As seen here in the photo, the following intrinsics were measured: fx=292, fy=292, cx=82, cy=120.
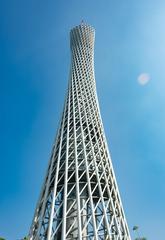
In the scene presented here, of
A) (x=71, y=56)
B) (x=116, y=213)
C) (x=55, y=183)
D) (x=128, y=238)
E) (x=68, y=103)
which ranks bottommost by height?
(x=128, y=238)

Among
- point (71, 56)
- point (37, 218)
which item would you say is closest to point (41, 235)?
point (37, 218)

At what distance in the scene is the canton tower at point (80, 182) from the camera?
1865 cm

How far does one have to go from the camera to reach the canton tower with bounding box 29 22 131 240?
18655 millimetres

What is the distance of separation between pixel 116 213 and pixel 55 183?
4994 millimetres

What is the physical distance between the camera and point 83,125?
25938mm

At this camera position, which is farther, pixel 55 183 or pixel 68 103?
pixel 68 103

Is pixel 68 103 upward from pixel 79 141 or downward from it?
upward

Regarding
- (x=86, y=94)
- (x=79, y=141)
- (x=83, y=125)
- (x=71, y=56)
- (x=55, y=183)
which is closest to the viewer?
(x=55, y=183)

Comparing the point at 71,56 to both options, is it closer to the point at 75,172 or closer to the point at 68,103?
the point at 68,103

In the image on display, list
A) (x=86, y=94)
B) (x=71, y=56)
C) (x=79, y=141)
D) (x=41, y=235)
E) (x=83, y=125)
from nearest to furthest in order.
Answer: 1. (x=41, y=235)
2. (x=79, y=141)
3. (x=83, y=125)
4. (x=86, y=94)
5. (x=71, y=56)

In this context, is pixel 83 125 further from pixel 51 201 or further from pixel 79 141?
pixel 51 201

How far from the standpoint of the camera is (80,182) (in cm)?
2112

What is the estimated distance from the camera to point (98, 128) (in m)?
25.7

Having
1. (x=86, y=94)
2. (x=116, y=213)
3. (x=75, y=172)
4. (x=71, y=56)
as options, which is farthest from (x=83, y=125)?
(x=71, y=56)
